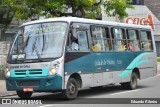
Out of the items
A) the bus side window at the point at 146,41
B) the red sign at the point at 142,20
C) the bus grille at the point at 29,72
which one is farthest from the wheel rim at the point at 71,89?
the red sign at the point at 142,20

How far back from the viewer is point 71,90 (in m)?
13.9

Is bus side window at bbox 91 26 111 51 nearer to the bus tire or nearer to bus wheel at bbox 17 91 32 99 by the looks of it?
the bus tire

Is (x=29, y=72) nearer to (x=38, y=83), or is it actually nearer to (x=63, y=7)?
(x=38, y=83)

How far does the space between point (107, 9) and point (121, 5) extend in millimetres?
843

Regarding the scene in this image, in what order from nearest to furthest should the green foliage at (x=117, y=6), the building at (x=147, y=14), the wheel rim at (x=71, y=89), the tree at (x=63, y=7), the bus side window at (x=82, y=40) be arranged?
1. the wheel rim at (x=71, y=89)
2. the bus side window at (x=82, y=40)
3. the tree at (x=63, y=7)
4. the green foliage at (x=117, y=6)
5. the building at (x=147, y=14)

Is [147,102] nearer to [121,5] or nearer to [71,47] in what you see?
[71,47]

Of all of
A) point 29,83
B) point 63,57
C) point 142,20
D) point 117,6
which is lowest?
point 29,83

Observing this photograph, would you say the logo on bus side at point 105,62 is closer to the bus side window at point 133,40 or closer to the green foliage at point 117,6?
the bus side window at point 133,40

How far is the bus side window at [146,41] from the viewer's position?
19.2 m

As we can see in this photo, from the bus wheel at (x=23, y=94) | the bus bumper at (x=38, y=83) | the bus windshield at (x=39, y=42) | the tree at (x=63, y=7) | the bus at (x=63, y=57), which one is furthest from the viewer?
the tree at (x=63, y=7)

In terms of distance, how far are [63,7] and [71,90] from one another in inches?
347

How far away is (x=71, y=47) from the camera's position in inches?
550

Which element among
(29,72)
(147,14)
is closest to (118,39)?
(29,72)

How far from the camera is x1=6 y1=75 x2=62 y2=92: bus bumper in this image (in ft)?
43.4
